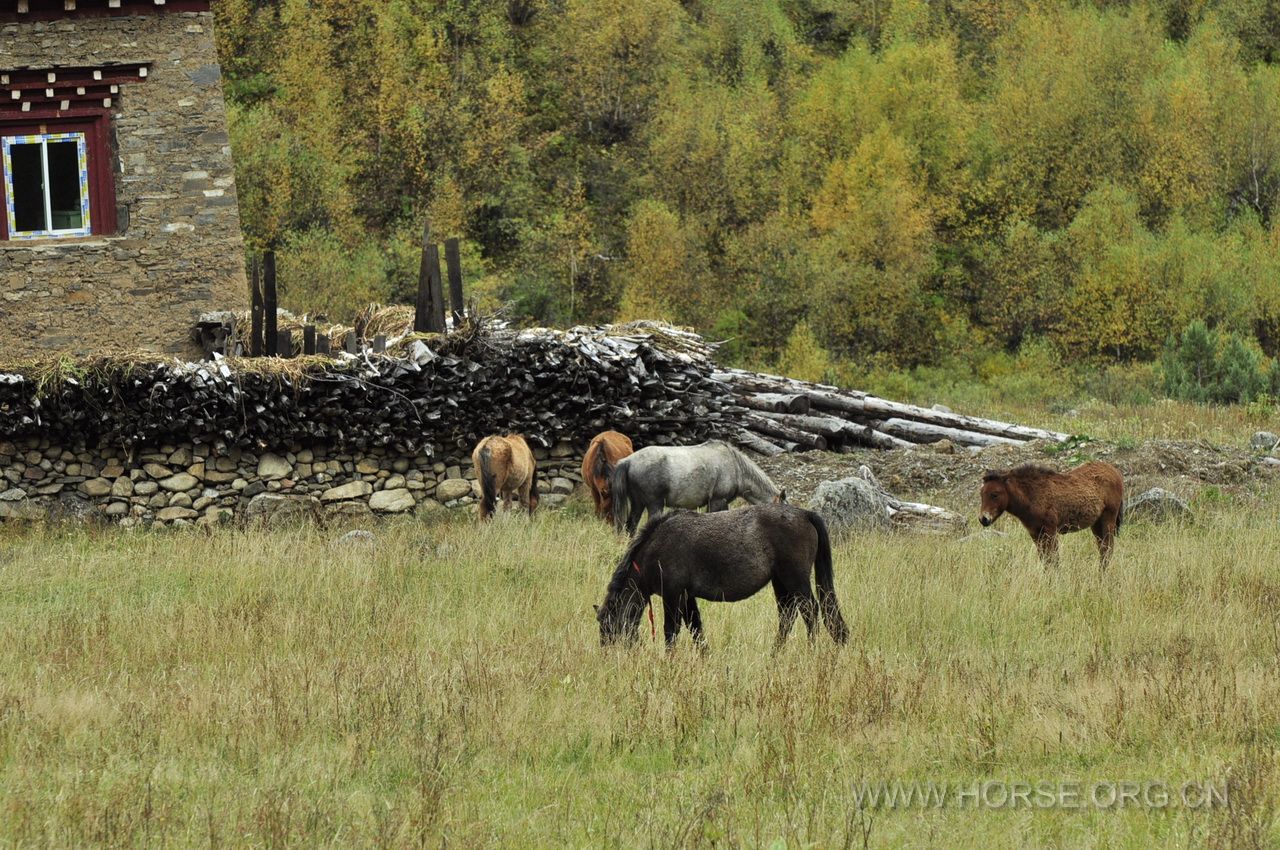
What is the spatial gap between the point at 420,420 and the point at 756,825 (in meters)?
11.5

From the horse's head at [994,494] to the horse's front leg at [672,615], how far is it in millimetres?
3395

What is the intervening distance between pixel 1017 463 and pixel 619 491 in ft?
22.3

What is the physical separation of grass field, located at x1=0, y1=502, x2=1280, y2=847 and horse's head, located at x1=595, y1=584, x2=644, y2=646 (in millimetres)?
236

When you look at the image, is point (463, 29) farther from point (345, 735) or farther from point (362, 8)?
point (345, 735)

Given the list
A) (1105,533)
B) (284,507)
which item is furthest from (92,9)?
(1105,533)

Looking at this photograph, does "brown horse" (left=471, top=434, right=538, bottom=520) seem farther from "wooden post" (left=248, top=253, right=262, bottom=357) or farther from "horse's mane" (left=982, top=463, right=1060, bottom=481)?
"horse's mane" (left=982, top=463, right=1060, bottom=481)

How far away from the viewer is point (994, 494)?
1083 centimetres

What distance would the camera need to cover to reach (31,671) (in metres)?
8.30

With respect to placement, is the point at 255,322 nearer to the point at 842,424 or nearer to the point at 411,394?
the point at 411,394

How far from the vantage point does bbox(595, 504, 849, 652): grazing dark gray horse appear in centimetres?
835

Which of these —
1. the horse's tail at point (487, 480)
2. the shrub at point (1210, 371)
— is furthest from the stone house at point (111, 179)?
the shrub at point (1210, 371)

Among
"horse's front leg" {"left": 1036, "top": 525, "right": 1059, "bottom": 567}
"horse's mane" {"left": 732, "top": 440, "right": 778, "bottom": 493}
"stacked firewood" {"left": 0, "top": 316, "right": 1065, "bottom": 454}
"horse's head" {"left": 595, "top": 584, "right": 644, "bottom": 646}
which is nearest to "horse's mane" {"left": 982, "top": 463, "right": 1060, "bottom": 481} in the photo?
"horse's front leg" {"left": 1036, "top": 525, "right": 1059, "bottom": 567}

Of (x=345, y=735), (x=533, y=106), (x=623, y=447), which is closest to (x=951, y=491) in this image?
(x=623, y=447)

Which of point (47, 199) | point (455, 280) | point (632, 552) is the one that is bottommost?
point (632, 552)
